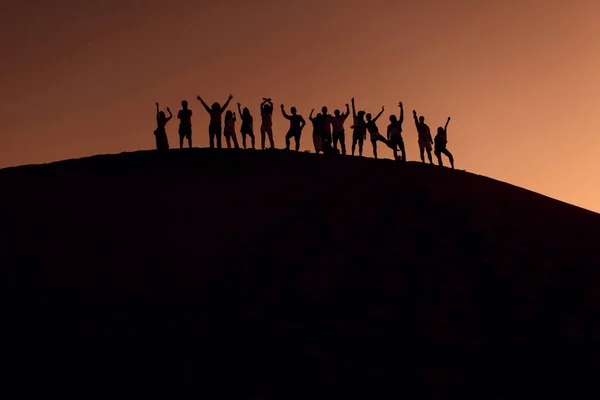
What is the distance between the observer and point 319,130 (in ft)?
50.5

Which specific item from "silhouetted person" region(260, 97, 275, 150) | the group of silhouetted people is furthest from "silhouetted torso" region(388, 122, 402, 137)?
"silhouetted person" region(260, 97, 275, 150)

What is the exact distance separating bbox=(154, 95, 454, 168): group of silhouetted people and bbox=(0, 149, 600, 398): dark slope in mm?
3224

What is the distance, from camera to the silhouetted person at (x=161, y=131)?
47.1ft

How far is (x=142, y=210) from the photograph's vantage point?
9.42 m

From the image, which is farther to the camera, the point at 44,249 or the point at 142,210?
the point at 142,210

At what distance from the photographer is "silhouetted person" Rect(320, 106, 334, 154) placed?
1504 centimetres

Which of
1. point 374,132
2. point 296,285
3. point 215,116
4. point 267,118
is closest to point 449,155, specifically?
point 374,132

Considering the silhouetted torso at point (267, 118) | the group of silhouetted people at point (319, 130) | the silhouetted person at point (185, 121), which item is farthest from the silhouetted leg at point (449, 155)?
the silhouetted person at point (185, 121)

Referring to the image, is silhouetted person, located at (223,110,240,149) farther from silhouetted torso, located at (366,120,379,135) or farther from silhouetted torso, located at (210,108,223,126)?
silhouetted torso, located at (366,120,379,135)

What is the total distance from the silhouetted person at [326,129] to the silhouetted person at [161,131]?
435 cm

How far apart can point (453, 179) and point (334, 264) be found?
649 cm

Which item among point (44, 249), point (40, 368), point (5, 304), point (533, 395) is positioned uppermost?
point (44, 249)

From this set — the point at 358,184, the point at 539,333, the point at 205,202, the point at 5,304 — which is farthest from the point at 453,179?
the point at 5,304

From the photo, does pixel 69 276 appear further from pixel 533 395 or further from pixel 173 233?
pixel 533 395
